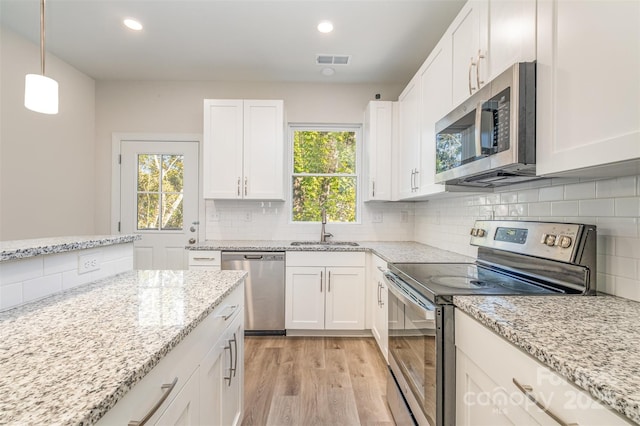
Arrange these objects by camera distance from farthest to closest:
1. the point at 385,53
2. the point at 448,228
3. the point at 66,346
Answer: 1. the point at 385,53
2. the point at 448,228
3. the point at 66,346

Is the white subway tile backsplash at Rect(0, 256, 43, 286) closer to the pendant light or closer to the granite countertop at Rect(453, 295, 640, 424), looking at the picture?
the pendant light

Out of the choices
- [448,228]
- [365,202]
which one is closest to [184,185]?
[365,202]

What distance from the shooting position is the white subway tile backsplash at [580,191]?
1185 millimetres

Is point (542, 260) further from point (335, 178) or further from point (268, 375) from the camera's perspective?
point (335, 178)

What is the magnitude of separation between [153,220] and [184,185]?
537 mm

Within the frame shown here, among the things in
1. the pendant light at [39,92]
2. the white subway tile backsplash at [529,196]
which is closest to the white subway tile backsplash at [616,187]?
the white subway tile backsplash at [529,196]

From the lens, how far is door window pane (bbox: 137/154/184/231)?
3.33m

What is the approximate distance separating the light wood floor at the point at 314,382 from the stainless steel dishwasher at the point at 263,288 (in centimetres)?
15

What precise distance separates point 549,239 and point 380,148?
191 centimetres

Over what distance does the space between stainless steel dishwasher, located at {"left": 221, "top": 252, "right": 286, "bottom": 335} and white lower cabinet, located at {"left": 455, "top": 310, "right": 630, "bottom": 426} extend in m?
1.88

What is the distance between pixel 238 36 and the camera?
247cm

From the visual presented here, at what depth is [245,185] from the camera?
2.96 metres

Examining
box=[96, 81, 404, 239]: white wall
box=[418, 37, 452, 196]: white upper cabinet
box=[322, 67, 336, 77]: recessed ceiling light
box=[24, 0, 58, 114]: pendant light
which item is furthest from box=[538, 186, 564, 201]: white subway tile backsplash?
box=[24, 0, 58, 114]: pendant light

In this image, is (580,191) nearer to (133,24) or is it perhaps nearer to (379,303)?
(379,303)
